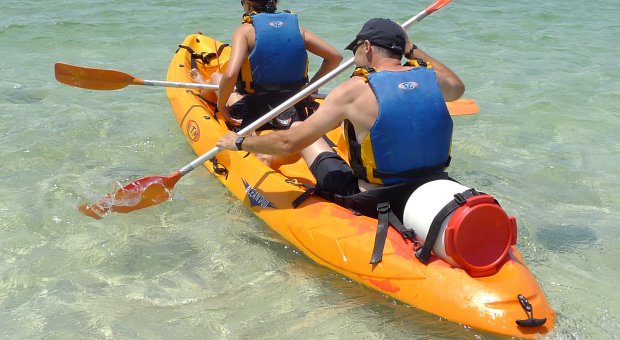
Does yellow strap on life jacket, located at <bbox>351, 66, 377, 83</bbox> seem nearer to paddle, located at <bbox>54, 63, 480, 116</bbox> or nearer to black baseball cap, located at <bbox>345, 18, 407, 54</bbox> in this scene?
black baseball cap, located at <bbox>345, 18, 407, 54</bbox>

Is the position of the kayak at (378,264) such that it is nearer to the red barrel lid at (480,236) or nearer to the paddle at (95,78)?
the red barrel lid at (480,236)

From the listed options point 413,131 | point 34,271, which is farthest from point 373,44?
point 34,271

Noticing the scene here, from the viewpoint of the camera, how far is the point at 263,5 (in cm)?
455

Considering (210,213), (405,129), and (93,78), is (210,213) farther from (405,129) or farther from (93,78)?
(405,129)

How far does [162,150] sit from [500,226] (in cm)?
315

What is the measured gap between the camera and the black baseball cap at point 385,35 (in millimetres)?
3104

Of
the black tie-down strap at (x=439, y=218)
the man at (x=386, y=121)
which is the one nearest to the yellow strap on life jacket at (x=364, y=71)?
the man at (x=386, y=121)

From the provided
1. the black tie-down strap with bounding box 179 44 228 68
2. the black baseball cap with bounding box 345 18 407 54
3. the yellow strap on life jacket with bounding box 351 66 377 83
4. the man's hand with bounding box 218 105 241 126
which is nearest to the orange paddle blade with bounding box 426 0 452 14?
the man's hand with bounding box 218 105 241 126

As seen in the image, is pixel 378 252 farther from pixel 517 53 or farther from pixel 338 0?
pixel 338 0

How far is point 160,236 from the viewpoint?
155 inches

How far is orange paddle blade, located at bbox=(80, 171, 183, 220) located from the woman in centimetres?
83

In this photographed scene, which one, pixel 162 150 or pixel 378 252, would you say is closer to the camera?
pixel 378 252

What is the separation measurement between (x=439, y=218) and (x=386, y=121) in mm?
494

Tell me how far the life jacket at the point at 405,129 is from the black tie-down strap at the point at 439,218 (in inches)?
12.3
